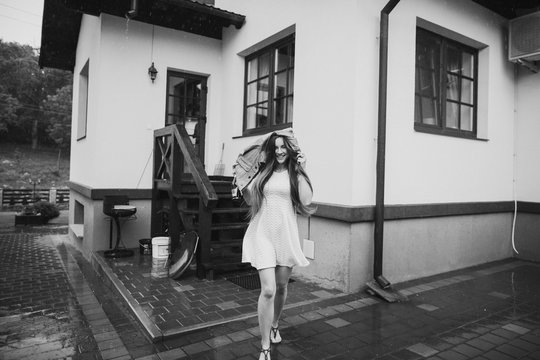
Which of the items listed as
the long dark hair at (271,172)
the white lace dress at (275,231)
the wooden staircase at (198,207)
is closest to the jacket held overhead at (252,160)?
the long dark hair at (271,172)

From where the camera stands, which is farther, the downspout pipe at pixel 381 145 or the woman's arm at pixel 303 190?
the downspout pipe at pixel 381 145

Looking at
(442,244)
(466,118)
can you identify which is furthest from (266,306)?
(466,118)

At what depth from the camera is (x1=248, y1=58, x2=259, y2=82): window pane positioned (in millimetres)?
7062

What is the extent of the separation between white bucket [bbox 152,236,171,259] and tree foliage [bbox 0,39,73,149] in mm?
44332

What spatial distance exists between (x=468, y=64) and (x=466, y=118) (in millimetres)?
926

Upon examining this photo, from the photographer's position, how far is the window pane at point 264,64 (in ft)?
21.8

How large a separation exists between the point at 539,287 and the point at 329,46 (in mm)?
4254

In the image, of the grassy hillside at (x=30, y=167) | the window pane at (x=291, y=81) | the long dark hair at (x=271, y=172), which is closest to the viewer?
the long dark hair at (x=271, y=172)

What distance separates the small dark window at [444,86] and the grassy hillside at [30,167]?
33.4 meters

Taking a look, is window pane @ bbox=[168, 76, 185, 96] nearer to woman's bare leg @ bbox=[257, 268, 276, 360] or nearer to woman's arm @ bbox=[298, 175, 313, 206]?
woman's arm @ bbox=[298, 175, 313, 206]

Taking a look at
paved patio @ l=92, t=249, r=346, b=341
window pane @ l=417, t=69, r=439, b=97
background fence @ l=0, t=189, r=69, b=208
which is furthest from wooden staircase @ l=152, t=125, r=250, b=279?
background fence @ l=0, t=189, r=69, b=208

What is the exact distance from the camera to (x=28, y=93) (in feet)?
157

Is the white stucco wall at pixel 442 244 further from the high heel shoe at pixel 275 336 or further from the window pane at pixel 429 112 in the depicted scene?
the high heel shoe at pixel 275 336

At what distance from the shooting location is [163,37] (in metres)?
7.29
